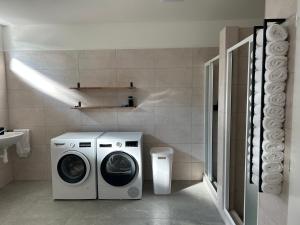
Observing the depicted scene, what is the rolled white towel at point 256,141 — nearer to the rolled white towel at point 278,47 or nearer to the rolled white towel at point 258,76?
the rolled white towel at point 258,76

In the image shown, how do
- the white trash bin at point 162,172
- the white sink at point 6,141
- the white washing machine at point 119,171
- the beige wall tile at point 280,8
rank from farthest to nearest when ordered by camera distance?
the white trash bin at point 162,172 < the white washing machine at point 119,171 < the white sink at point 6,141 < the beige wall tile at point 280,8

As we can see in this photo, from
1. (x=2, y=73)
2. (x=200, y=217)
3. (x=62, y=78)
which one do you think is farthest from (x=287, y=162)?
(x=2, y=73)

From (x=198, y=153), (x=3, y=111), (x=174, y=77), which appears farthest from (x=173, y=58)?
(x=3, y=111)

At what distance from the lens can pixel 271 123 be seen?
50.4 inches

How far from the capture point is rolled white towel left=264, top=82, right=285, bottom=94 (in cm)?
125

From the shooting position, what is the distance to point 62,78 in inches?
141

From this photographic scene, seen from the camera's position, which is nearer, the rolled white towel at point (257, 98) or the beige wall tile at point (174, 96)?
the rolled white towel at point (257, 98)

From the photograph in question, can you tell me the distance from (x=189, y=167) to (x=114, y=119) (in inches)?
55.6

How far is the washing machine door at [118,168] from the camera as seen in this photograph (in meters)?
2.99

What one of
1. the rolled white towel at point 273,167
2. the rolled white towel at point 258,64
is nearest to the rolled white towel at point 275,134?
the rolled white towel at point 273,167

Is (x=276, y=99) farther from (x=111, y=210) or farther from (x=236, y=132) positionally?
(x=111, y=210)

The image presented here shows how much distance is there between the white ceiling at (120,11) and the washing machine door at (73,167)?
1799mm

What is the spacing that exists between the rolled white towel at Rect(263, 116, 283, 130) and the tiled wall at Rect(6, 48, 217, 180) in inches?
90.0

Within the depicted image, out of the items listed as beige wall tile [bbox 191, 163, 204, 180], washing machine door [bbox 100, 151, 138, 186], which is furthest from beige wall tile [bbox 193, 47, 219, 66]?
washing machine door [bbox 100, 151, 138, 186]
